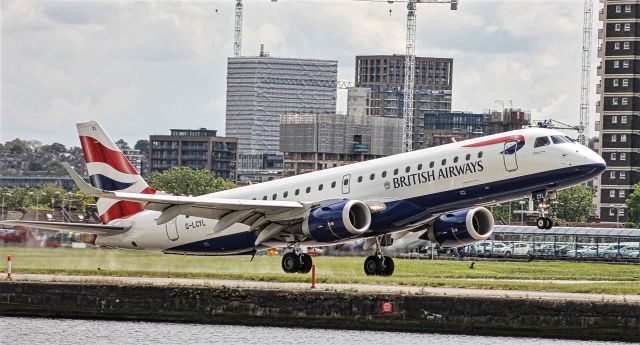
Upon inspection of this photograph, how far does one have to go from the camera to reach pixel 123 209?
73062mm

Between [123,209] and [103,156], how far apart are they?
2.77m

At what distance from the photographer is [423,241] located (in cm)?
7319

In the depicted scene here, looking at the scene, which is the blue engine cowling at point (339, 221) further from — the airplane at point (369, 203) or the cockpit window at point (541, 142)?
the cockpit window at point (541, 142)

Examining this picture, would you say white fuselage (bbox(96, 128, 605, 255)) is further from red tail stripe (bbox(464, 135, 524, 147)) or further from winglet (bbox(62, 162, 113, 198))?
winglet (bbox(62, 162, 113, 198))

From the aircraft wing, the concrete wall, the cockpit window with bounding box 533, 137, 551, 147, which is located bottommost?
the concrete wall

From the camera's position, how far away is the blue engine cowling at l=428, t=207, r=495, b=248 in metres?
67.9

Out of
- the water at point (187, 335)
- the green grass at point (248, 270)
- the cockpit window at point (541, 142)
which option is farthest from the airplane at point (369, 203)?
the water at point (187, 335)

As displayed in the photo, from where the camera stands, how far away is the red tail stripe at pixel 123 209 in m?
72.6

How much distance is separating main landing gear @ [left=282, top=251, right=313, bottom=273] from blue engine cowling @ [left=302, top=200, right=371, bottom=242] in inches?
80.9

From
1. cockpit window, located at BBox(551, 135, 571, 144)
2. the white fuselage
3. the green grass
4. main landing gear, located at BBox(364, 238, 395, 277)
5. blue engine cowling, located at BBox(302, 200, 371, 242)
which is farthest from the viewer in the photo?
main landing gear, located at BBox(364, 238, 395, 277)

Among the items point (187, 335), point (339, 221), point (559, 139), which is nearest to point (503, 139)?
point (559, 139)

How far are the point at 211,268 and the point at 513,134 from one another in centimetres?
1503

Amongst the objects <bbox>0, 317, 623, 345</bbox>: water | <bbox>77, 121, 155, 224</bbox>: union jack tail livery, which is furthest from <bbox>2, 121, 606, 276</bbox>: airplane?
<bbox>0, 317, 623, 345</bbox>: water

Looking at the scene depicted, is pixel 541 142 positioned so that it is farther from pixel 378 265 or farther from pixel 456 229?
pixel 378 265
